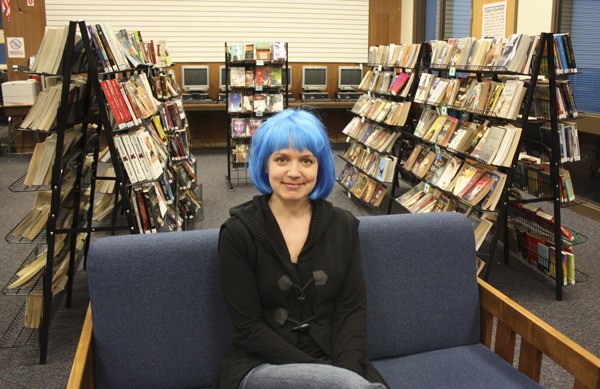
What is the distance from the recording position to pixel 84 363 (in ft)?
5.26

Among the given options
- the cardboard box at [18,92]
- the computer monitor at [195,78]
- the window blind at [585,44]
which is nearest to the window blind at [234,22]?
the computer monitor at [195,78]

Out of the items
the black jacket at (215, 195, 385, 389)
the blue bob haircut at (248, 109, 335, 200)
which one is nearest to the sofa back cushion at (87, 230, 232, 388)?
the black jacket at (215, 195, 385, 389)

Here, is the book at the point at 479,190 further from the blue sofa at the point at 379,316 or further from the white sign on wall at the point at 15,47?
the white sign on wall at the point at 15,47

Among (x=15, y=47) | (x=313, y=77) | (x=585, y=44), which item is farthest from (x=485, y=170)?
(x=15, y=47)

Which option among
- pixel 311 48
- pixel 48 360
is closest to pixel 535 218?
pixel 48 360

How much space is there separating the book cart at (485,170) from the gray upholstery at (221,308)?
1705 millimetres

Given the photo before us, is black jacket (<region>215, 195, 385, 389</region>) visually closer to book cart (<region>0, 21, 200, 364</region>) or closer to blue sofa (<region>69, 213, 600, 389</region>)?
blue sofa (<region>69, 213, 600, 389</region>)

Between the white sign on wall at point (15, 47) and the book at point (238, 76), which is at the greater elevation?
the white sign on wall at point (15, 47)

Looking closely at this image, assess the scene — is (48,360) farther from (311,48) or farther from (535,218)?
(311,48)

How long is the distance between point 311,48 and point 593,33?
16.7 ft

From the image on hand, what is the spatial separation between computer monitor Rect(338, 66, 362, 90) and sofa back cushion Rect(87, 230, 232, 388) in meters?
7.83

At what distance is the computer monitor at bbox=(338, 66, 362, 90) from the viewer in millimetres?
9367

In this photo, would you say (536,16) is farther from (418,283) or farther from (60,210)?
(60,210)

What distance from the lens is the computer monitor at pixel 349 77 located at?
9367 mm
